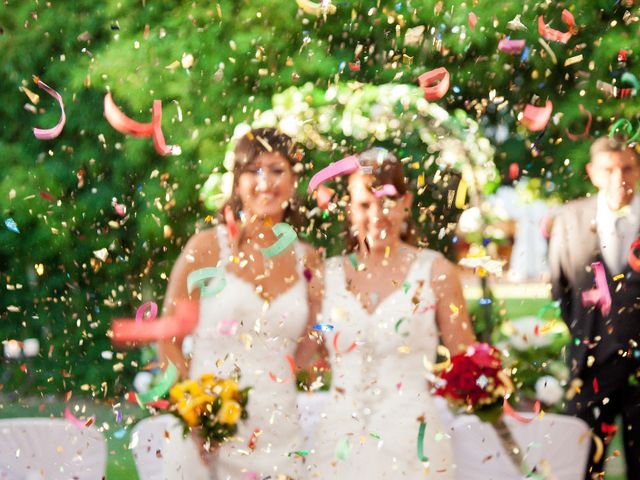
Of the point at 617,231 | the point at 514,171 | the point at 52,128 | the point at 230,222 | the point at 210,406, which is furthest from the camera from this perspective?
the point at 52,128

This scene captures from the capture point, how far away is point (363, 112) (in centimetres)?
436

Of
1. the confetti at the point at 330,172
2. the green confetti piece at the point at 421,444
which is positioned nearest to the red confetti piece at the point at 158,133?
the confetti at the point at 330,172

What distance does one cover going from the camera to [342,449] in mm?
2947

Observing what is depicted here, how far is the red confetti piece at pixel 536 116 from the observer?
4.80 metres

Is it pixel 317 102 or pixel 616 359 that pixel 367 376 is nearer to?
pixel 616 359

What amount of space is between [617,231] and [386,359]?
1238mm

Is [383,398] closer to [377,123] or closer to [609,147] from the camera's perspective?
[609,147]

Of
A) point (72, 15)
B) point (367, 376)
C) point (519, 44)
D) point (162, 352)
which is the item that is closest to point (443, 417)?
point (367, 376)

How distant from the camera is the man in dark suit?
11.7ft

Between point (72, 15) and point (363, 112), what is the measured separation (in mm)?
2064

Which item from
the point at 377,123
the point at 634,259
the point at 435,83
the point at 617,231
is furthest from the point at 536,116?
the point at 634,259

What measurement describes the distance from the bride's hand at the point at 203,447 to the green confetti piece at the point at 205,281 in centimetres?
50

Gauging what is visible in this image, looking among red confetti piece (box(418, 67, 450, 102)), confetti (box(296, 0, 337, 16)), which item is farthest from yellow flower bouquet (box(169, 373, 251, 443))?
confetti (box(296, 0, 337, 16))

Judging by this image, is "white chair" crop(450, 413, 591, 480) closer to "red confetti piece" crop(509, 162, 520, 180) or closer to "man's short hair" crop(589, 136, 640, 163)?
"man's short hair" crop(589, 136, 640, 163)
